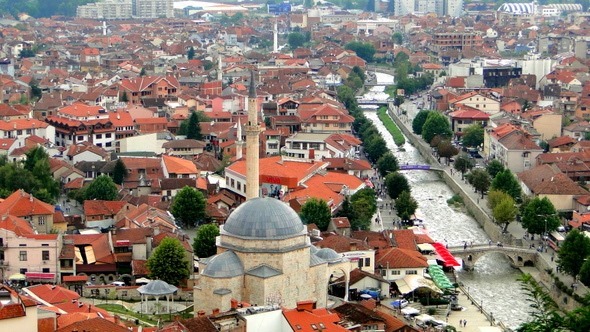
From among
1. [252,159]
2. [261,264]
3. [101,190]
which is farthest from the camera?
[101,190]

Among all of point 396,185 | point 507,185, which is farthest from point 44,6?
point 507,185

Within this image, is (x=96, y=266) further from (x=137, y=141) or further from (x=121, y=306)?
(x=137, y=141)

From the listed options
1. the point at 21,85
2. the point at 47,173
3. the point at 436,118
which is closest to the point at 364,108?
the point at 436,118

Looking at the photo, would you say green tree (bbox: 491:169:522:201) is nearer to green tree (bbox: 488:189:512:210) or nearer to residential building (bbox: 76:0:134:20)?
green tree (bbox: 488:189:512:210)

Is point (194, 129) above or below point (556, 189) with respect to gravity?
above

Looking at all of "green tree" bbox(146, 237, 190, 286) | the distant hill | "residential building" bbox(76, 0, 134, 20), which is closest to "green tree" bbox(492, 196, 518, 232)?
"green tree" bbox(146, 237, 190, 286)

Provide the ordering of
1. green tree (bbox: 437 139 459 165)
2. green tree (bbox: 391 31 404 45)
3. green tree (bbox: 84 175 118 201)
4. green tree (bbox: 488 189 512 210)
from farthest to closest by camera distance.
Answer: green tree (bbox: 391 31 404 45) < green tree (bbox: 437 139 459 165) < green tree (bbox: 488 189 512 210) < green tree (bbox: 84 175 118 201)

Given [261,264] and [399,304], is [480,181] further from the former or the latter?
[261,264]
